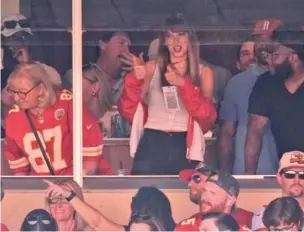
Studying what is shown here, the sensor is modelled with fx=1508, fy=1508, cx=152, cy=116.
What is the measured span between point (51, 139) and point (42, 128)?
6 cm

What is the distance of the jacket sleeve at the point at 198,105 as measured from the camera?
6.81 m

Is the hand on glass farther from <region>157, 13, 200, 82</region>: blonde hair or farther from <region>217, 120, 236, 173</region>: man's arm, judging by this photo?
<region>217, 120, 236, 173</region>: man's arm

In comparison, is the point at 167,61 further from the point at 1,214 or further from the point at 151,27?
the point at 1,214

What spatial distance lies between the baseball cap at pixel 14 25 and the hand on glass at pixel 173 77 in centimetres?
66

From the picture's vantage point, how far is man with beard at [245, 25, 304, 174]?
6.89 m

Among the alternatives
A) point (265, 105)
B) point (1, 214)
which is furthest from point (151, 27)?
A: point (1, 214)

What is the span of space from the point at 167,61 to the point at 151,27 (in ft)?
0.65

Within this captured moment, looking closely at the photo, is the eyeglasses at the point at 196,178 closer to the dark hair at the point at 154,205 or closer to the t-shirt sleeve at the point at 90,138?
the dark hair at the point at 154,205

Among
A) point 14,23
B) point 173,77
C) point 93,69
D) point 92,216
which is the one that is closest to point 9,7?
point 14,23

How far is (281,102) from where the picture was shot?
6.89 metres

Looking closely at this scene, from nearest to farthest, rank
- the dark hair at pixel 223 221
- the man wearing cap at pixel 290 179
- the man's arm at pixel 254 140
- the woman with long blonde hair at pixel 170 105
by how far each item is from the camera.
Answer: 1. the dark hair at pixel 223 221
2. the man wearing cap at pixel 290 179
3. the woman with long blonde hair at pixel 170 105
4. the man's arm at pixel 254 140

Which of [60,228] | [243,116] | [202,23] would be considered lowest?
[60,228]

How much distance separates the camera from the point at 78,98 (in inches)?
265

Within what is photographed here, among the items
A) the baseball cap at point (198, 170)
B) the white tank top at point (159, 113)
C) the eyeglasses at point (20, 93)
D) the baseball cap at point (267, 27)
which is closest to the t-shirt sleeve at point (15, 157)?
the eyeglasses at point (20, 93)
